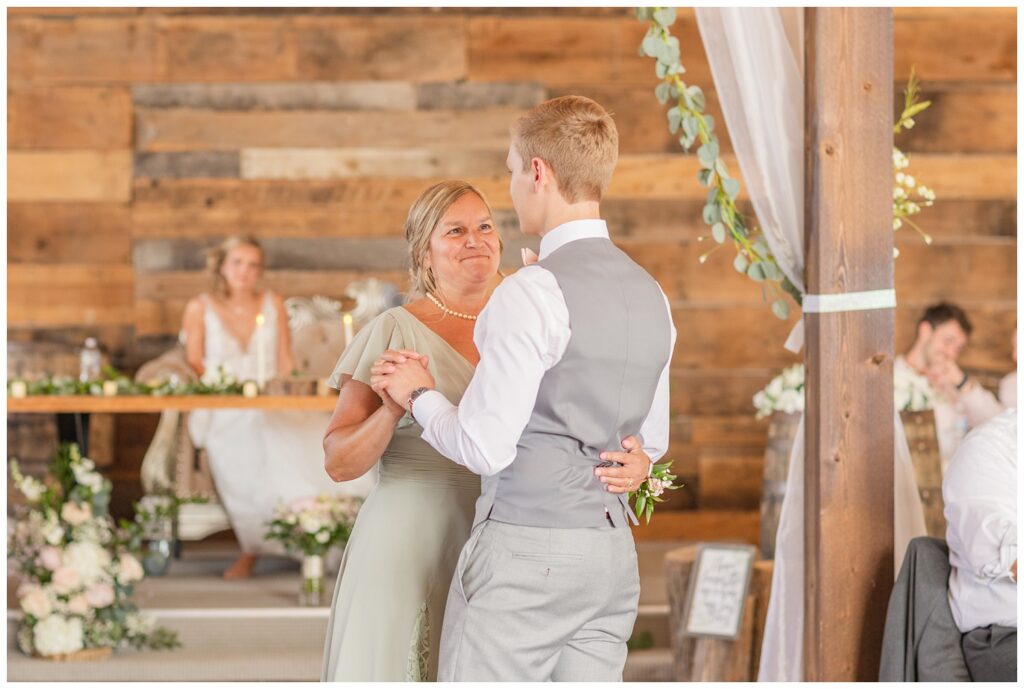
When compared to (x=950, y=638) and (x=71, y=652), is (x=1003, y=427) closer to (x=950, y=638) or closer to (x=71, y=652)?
(x=950, y=638)

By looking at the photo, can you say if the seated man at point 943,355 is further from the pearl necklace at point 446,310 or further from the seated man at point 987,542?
the pearl necklace at point 446,310

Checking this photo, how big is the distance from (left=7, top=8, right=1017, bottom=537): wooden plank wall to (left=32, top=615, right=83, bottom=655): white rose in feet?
7.94

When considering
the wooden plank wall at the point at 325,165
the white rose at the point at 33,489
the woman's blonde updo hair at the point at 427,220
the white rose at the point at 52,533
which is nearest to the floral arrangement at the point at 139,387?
the white rose at the point at 33,489

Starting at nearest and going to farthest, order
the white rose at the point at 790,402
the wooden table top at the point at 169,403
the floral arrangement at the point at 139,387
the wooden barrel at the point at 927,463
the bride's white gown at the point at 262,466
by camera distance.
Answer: the wooden barrel at the point at 927,463 → the white rose at the point at 790,402 → the wooden table top at the point at 169,403 → the floral arrangement at the point at 139,387 → the bride's white gown at the point at 262,466

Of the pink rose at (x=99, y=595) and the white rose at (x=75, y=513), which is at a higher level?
the white rose at (x=75, y=513)

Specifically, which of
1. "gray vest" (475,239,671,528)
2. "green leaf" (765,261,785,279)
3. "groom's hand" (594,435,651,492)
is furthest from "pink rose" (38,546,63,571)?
"groom's hand" (594,435,651,492)

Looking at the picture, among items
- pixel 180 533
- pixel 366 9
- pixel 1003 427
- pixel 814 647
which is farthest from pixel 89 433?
pixel 1003 427

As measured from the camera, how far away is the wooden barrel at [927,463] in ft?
12.4

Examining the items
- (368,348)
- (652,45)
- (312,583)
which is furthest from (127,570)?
(652,45)

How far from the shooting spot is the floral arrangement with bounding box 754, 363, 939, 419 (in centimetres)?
384

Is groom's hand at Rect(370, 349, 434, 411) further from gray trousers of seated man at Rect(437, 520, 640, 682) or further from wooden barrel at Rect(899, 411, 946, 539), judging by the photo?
wooden barrel at Rect(899, 411, 946, 539)

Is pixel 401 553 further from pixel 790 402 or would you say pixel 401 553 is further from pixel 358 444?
pixel 790 402

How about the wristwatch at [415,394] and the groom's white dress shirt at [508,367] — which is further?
the wristwatch at [415,394]

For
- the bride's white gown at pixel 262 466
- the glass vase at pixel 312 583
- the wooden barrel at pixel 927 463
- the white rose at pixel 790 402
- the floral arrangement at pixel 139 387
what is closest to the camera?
the wooden barrel at pixel 927 463
